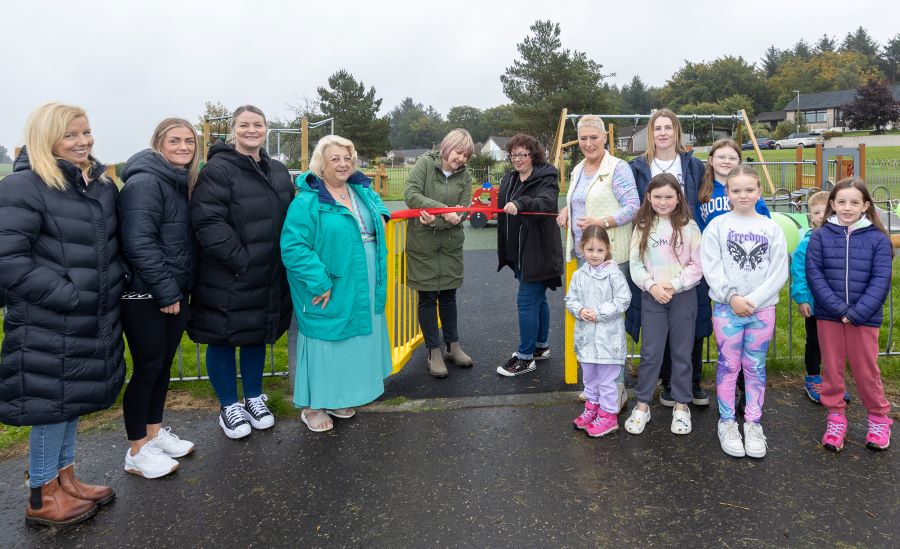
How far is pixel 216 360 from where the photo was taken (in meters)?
3.88

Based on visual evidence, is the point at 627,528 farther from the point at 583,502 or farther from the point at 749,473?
the point at 749,473

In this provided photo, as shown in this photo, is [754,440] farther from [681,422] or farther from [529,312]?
[529,312]

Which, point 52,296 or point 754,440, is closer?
point 52,296

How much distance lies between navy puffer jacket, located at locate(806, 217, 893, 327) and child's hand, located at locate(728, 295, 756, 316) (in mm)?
472

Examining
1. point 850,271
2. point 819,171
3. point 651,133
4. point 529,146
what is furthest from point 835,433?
point 819,171

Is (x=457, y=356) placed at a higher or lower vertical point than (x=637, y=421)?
higher

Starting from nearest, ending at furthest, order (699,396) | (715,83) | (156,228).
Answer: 1. (156,228)
2. (699,396)
3. (715,83)

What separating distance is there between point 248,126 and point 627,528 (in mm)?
3044

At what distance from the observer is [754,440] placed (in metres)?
3.49

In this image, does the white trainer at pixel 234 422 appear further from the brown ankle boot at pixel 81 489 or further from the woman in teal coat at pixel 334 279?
the brown ankle boot at pixel 81 489

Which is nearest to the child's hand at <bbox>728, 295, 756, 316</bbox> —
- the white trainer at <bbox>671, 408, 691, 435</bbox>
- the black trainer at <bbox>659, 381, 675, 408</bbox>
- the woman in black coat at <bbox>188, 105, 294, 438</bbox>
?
the white trainer at <bbox>671, 408, 691, 435</bbox>

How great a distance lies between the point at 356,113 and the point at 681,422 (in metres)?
46.5

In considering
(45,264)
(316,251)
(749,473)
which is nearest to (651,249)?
(749,473)

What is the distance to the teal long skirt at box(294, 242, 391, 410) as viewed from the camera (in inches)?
153
